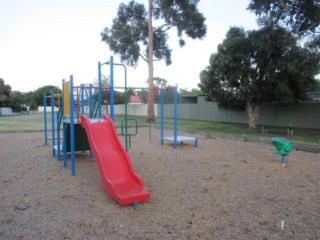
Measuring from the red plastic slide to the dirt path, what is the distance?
0.64 ft

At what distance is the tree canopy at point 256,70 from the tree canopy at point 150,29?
955 centimetres

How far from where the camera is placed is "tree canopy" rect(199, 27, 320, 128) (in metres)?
13.7

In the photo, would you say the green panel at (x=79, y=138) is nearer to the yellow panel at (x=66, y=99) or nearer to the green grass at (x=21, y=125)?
the yellow panel at (x=66, y=99)

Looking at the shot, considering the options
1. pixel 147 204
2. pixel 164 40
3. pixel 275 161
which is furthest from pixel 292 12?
pixel 164 40

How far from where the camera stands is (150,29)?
81.7 ft

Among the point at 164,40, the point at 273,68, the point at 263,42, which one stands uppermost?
the point at 164,40

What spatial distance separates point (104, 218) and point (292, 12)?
1292 cm

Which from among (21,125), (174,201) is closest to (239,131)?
(174,201)

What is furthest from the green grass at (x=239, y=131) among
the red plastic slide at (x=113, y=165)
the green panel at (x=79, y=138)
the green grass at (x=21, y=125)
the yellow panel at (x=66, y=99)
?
the yellow panel at (x=66, y=99)

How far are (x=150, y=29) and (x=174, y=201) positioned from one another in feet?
73.2

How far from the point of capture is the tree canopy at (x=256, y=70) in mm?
13656

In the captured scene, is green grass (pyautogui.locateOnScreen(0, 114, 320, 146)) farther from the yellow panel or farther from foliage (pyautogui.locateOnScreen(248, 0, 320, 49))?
the yellow panel

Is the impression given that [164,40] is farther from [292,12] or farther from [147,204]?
[147,204]

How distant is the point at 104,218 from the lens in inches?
152
